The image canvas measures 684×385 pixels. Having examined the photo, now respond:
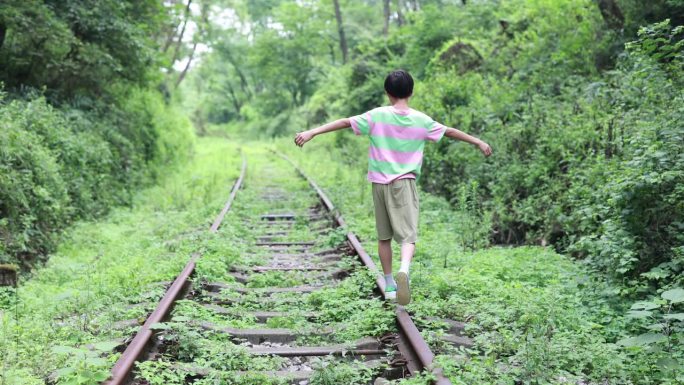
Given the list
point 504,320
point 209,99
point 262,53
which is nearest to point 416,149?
point 504,320

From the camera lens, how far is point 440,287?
502 centimetres

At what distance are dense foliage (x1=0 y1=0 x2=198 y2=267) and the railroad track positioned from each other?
10.1 ft

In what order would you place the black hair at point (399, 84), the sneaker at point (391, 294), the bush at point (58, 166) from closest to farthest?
the black hair at point (399, 84) → the sneaker at point (391, 294) → the bush at point (58, 166)

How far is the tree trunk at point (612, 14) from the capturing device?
32.9 feet

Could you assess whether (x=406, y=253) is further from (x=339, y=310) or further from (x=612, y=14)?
(x=612, y=14)

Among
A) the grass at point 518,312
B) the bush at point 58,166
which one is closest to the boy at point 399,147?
the grass at point 518,312

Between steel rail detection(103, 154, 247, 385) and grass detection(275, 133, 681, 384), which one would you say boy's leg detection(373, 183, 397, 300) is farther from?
steel rail detection(103, 154, 247, 385)

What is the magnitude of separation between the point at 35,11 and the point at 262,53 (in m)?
34.8

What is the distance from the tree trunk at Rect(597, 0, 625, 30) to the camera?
32.9ft

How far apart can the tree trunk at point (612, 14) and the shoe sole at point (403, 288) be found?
26.4 feet

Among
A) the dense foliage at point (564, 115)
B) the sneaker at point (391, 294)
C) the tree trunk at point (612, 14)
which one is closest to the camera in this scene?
the sneaker at point (391, 294)

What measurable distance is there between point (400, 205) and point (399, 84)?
951mm

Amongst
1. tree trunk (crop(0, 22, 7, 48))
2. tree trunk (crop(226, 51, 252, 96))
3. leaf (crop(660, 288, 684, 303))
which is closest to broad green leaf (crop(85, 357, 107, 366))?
leaf (crop(660, 288, 684, 303))

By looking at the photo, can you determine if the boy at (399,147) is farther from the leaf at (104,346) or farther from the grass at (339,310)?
the leaf at (104,346)
